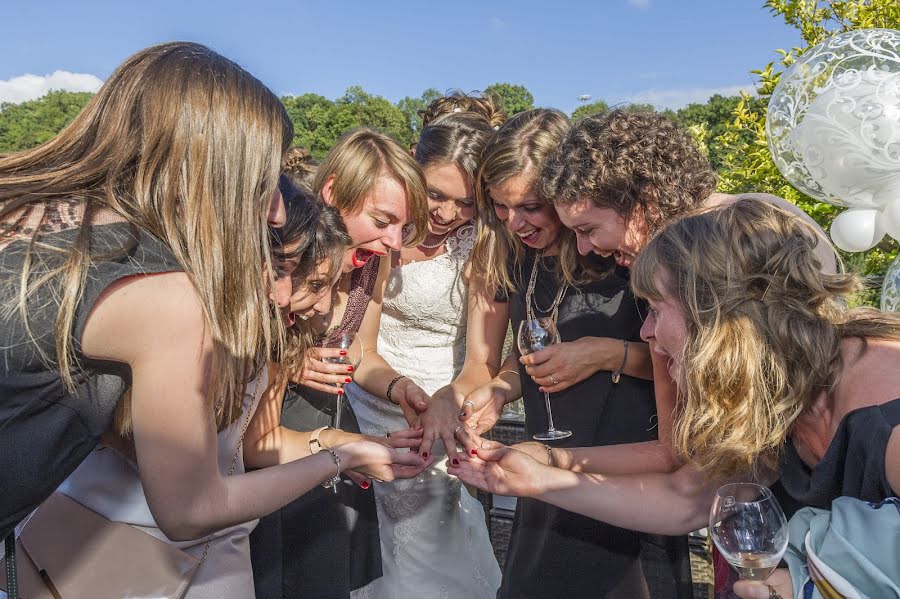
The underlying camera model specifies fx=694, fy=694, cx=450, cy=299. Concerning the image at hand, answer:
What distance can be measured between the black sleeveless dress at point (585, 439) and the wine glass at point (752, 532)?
83 cm

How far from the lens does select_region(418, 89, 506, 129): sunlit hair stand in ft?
12.5

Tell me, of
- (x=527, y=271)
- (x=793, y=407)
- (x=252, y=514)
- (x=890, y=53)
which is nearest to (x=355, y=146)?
(x=527, y=271)

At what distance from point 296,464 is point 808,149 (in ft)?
9.37

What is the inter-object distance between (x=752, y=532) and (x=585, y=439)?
1087mm

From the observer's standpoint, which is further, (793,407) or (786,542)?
(793,407)

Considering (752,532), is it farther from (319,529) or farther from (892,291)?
(892,291)

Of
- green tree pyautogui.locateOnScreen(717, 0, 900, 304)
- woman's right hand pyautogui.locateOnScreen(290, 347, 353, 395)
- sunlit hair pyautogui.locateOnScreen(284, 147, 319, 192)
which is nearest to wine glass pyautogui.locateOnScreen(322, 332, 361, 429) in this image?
woman's right hand pyautogui.locateOnScreen(290, 347, 353, 395)

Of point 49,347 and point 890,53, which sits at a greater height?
point 890,53

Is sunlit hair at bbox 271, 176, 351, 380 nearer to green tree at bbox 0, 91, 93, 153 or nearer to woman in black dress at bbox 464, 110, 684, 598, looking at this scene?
woman in black dress at bbox 464, 110, 684, 598

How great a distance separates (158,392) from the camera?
4.91 ft

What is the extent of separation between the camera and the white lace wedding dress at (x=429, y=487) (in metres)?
3.60

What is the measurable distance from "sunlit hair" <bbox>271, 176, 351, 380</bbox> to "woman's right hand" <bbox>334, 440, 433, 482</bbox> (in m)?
0.49

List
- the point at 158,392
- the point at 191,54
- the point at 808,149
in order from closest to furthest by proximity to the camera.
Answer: the point at 158,392, the point at 191,54, the point at 808,149

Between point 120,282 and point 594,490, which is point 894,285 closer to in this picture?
point 594,490
